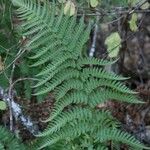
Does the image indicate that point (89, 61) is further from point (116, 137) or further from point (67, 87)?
point (116, 137)

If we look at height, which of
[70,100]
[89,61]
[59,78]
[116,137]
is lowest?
[116,137]

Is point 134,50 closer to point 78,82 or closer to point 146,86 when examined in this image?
point 146,86

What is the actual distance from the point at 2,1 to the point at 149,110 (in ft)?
5.52

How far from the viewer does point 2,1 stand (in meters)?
3.90

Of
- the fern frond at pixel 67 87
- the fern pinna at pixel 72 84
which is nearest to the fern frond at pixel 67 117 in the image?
the fern pinna at pixel 72 84

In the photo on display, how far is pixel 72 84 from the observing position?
130 inches

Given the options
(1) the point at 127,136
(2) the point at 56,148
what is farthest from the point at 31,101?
(1) the point at 127,136

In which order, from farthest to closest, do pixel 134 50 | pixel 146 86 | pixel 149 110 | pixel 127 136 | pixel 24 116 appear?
pixel 134 50 → pixel 146 86 → pixel 149 110 → pixel 24 116 → pixel 127 136

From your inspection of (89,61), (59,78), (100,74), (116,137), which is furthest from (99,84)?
(116,137)

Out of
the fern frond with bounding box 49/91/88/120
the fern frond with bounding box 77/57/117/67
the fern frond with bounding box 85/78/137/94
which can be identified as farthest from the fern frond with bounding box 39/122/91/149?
the fern frond with bounding box 77/57/117/67

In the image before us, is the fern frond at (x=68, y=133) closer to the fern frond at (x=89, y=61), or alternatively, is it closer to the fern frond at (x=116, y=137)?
the fern frond at (x=116, y=137)

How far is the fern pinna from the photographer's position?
127 inches

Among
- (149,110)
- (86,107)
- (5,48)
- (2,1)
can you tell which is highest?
(2,1)

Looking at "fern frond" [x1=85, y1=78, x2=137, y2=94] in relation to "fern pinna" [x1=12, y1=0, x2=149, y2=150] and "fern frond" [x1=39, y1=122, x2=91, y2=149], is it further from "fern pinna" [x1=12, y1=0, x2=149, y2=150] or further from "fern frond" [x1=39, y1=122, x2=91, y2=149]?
"fern frond" [x1=39, y1=122, x2=91, y2=149]
